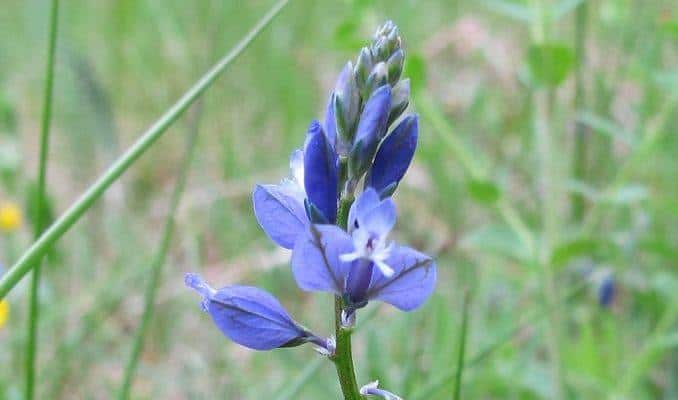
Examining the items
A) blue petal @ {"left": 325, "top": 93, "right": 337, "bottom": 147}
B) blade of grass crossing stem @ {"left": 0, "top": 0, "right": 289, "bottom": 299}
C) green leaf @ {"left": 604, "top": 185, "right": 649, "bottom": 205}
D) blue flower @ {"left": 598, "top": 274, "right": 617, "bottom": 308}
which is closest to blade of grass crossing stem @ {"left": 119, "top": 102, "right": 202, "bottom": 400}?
blade of grass crossing stem @ {"left": 0, "top": 0, "right": 289, "bottom": 299}

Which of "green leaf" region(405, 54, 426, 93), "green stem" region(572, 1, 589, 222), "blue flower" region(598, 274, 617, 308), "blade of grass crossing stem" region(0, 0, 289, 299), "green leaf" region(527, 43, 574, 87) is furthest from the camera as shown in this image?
"green stem" region(572, 1, 589, 222)

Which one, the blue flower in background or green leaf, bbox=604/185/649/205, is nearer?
the blue flower in background

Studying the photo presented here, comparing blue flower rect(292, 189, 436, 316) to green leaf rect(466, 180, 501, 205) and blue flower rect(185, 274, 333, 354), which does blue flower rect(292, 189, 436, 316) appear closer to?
blue flower rect(185, 274, 333, 354)

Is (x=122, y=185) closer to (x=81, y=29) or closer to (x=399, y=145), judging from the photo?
(x=81, y=29)

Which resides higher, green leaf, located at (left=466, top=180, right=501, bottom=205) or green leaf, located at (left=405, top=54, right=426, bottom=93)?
green leaf, located at (left=405, top=54, right=426, bottom=93)

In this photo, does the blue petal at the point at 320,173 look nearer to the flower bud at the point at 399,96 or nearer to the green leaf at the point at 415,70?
the flower bud at the point at 399,96

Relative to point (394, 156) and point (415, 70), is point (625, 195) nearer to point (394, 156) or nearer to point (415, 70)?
point (415, 70)

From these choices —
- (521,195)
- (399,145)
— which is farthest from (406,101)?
(521,195)
